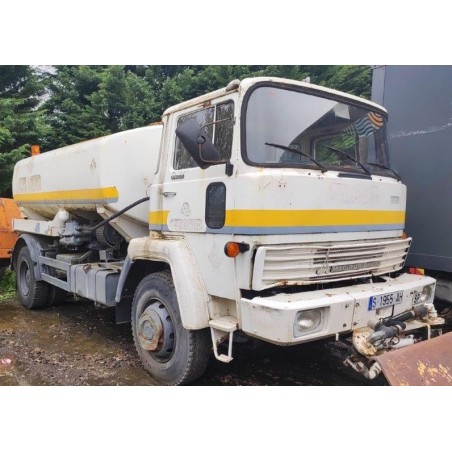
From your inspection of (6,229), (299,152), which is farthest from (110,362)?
(6,229)

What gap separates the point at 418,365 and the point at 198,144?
2.28m

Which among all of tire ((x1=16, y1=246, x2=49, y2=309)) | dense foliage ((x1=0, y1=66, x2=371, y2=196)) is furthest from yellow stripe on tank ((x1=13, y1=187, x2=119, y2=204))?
dense foliage ((x1=0, y1=66, x2=371, y2=196))

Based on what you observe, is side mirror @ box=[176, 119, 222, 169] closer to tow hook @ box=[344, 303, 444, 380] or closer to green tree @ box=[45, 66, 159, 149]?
tow hook @ box=[344, 303, 444, 380]

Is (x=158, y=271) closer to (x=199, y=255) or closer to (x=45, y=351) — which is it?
(x=199, y=255)

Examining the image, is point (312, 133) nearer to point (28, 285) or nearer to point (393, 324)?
point (393, 324)

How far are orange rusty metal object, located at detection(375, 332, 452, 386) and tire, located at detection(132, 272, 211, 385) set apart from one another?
1.45 m

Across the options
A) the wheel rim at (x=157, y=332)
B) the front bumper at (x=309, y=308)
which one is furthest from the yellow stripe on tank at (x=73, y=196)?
the front bumper at (x=309, y=308)

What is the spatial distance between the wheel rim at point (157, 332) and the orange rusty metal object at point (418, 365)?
1.77 metres

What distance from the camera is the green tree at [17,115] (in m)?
9.05

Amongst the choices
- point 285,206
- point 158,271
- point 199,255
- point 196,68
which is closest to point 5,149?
point 196,68

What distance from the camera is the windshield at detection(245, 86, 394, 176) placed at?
3205mm

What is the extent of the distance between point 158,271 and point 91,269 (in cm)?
131

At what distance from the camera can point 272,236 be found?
305cm

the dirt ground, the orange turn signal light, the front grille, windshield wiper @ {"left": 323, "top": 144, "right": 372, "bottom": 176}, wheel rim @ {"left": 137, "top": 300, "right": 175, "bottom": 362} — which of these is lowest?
the dirt ground
